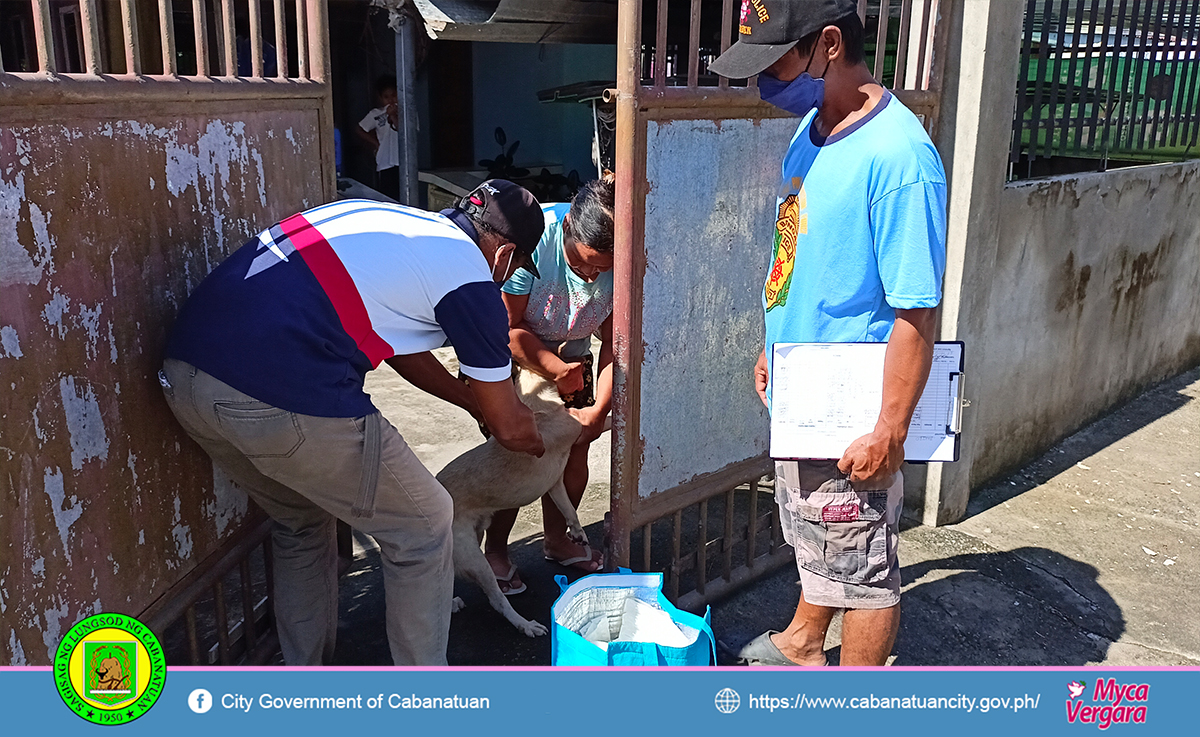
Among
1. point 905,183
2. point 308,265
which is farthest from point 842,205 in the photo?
point 308,265

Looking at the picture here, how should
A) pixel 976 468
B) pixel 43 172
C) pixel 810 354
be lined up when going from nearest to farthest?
pixel 43 172, pixel 810 354, pixel 976 468

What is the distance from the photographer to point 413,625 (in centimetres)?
240

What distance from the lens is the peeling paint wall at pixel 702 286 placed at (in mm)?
2703

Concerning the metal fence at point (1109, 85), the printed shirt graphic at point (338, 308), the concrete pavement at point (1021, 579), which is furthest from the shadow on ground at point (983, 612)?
the metal fence at point (1109, 85)

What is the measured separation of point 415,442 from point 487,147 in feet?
18.5

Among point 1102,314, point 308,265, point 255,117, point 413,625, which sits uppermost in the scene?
point 255,117

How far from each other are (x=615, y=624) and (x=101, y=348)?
1515mm

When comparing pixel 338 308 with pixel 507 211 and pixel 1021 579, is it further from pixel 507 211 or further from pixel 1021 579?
pixel 1021 579

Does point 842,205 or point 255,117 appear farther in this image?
point 255,117

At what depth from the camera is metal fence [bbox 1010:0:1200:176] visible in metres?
4.39

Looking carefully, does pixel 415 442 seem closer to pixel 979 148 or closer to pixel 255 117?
pixel 255 117

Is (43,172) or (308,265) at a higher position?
(43,172)
